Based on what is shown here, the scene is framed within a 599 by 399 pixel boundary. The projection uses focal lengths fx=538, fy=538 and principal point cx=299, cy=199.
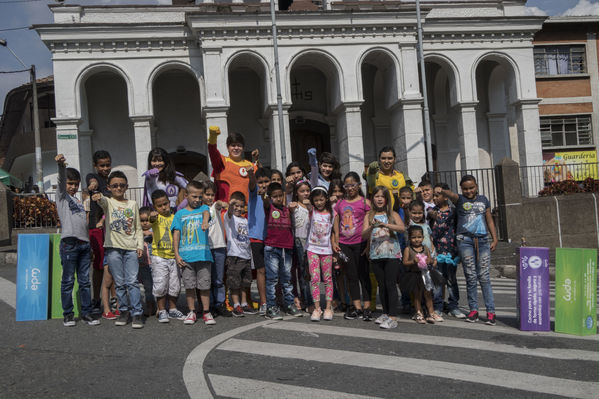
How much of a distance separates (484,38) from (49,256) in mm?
17579

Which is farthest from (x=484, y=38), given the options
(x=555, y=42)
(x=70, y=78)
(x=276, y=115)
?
(x=70, y=78)

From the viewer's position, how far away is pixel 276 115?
57.7ft

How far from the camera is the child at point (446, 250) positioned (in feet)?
21.0

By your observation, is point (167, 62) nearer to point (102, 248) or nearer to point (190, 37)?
point (190, 37)

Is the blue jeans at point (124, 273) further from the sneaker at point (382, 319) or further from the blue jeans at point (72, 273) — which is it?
the sneaker at point (382, 319)

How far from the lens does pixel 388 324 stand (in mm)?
5660

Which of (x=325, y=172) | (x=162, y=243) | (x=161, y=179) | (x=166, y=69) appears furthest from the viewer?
(x=166, y=69)

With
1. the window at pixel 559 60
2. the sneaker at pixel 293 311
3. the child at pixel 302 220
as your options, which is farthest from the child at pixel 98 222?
the window at pixel 559 60

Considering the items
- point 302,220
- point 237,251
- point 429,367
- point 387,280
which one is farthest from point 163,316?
point 429,367

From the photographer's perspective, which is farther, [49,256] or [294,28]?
[294,28]

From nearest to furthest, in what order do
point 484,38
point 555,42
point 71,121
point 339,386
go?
point 339,386 < point 71,121 < point 484,38 < point 555,42

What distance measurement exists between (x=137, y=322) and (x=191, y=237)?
107cm

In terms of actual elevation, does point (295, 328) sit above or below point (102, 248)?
below

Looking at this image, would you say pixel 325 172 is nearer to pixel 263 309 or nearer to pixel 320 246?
pixel 320 246
